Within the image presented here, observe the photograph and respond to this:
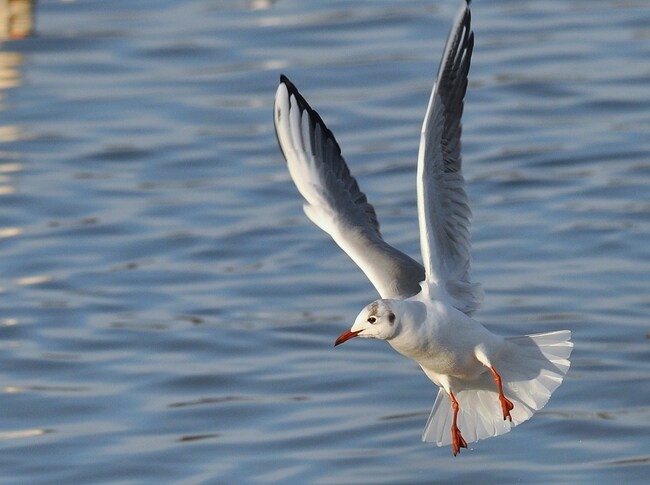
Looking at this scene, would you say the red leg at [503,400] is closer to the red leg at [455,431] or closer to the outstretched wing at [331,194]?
the red leg at [455,431]

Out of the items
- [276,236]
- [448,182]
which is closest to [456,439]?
[448,182]

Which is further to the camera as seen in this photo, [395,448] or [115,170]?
[115,170]

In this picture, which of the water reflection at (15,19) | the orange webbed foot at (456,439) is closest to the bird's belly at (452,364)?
the orange webbed foot at (456,439)

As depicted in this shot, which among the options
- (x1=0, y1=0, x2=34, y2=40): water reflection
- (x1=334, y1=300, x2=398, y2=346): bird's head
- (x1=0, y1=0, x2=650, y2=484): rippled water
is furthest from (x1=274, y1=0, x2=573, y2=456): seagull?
(x1=0, y1=0, x2=34, y2=40): water reflection

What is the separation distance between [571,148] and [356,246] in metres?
6.67

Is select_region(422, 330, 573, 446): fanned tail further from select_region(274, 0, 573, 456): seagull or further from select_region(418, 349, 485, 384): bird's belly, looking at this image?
select_region(418, 349, 485, 384): bird's belly

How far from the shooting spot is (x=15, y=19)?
719 inches

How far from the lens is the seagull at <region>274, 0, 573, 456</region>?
25.0 feet

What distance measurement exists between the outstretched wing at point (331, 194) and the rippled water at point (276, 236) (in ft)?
5.08

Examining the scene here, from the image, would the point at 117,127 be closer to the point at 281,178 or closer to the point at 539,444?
the point at 281,178

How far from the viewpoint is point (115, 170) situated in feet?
48.2

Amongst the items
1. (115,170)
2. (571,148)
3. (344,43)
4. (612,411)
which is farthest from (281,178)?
(612,411)

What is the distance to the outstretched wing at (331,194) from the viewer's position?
8.17 meters

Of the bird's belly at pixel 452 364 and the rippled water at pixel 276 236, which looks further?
the rippled water at pixel 276 236
